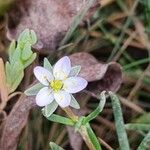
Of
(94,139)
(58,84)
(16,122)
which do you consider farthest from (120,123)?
(16,122)

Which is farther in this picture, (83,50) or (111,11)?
(111,11)

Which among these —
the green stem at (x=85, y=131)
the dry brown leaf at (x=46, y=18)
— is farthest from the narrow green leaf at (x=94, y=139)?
the dry brown leaf at (x=46, y=18)

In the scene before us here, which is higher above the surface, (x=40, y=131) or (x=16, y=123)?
(x=16, y=123)

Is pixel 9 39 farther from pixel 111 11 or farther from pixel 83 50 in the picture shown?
pixel 111 11

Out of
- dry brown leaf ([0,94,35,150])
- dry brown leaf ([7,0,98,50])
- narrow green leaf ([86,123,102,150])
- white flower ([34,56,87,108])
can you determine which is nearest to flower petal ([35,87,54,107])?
white flower ([34,56,87,108])

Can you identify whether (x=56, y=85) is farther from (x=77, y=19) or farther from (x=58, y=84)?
(x=77, y=19)

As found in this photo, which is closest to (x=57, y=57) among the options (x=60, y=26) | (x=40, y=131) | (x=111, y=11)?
(x=60, y=26)
